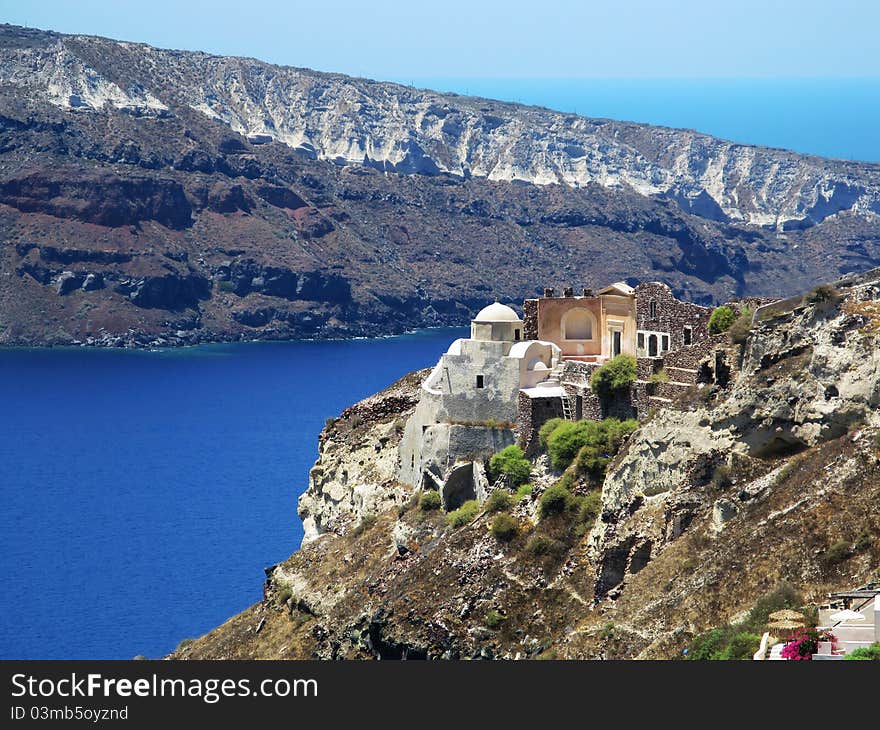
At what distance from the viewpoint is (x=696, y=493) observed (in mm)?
58531

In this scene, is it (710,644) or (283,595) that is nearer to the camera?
(710,644)

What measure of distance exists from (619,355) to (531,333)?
16.9 feet

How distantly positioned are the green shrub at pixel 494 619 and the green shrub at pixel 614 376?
29.2 ft

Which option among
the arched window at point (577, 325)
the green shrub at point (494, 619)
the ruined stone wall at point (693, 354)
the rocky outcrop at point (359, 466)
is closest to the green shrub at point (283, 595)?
the rocky outcrop at point (359, 466)

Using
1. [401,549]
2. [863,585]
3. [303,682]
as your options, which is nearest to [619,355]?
[401,549]

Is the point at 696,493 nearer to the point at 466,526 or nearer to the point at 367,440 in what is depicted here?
the point at 466,526

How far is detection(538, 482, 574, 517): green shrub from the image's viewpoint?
64250 mm

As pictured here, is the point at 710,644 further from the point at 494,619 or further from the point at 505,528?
the point at 505,528

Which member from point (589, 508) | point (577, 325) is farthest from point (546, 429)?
point (577, 325)

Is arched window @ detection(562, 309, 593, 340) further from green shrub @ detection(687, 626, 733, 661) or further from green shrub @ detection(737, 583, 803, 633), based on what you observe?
green shrub @ detection(737, 583, 803, 633)

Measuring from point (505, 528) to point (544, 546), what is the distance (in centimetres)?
223

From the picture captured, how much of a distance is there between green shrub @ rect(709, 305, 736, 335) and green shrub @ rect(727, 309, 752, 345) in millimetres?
2244

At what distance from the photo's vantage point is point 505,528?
6500 cm

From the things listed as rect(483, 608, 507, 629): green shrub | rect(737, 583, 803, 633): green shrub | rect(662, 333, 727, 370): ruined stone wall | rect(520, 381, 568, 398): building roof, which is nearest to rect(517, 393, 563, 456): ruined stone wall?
rect(520, 381, 568, 398): building roof
